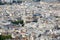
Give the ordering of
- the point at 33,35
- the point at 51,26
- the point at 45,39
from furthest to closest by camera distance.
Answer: the point at 51,26
the point at 33,35
the point at 45,39

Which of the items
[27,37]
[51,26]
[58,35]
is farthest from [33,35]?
[51,26]

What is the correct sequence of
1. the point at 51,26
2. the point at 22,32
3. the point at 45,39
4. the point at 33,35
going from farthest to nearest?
the point at 51,26, the point at 22,32, the point at 33,35, the point at 45,39

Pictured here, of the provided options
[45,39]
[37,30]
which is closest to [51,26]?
[37,30]

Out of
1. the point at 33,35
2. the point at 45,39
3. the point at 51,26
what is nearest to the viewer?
the point at 45,39

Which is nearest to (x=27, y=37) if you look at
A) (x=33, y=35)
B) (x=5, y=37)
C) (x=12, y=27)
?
(x=33, y=35)

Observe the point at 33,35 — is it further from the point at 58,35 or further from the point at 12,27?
the point at 12,27

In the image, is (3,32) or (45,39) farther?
(3,32)

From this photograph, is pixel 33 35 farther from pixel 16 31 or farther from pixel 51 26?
pixel 51 26

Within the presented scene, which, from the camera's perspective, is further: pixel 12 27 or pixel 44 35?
pixel 12 27

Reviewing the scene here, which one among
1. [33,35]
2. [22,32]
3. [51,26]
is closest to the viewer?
[33,35]
